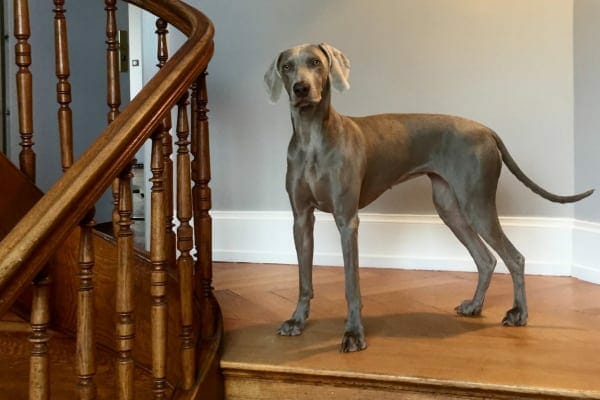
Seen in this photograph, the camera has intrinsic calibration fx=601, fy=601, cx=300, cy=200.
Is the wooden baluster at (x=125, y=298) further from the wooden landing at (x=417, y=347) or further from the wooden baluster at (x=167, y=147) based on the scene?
the wooden landing at (x=417, y=347)

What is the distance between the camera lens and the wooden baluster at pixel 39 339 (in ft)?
3.26

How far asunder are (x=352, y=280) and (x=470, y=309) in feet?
1.56

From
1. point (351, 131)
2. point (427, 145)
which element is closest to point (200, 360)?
point (351, 131)

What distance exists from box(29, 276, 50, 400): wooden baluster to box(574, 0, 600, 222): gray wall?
6.79 ft

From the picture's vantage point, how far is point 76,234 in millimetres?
1606

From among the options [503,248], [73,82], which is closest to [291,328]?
[503,248]

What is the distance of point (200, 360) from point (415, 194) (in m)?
1.43

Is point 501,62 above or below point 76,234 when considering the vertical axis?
above

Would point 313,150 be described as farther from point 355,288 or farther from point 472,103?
point 472,103

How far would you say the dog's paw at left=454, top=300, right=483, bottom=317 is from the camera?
1933 mm

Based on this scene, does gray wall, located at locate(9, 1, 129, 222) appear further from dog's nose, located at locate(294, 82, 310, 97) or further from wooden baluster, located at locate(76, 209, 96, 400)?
wooden baluster, located at locate(76, 209, 96, 400)

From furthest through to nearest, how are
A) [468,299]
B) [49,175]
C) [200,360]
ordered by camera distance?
[49,175] → [468,299] → [200,360]

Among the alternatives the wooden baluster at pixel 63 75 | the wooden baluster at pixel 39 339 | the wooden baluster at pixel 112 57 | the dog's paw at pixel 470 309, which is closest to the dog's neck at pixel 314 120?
the wooden baluster at pixel 112 57

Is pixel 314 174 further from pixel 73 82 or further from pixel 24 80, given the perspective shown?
pixel 73 82
